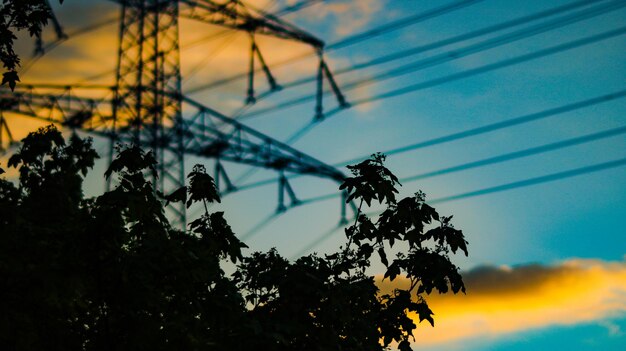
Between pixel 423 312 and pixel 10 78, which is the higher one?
pixel 10 78

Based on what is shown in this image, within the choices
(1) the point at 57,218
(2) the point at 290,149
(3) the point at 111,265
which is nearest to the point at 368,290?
(3) the point at 111,265

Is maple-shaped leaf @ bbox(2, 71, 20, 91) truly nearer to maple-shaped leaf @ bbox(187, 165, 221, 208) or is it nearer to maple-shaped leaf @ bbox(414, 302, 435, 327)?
maple-shaped leaf @ bbox(187, 165, 221, 208)

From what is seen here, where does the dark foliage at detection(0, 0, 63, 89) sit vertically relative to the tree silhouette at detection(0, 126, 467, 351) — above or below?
above

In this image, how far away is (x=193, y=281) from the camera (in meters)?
11.0

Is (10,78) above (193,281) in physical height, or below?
above

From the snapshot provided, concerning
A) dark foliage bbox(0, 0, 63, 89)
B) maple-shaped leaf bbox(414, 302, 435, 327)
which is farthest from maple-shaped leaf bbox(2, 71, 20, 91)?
maple-shaped leaf bbox(414, 302, 435, 327)

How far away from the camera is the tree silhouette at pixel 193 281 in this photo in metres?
10.4

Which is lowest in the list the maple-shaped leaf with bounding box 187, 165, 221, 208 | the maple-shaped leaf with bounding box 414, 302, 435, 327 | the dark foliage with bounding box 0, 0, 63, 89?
the maple-shaped leaf with bounding box 414, 302, 435, 327

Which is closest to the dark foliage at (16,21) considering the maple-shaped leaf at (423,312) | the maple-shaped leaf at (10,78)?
the maple-shaped leaf at (10,78)

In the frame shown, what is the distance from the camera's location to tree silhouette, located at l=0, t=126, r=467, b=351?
10.4m

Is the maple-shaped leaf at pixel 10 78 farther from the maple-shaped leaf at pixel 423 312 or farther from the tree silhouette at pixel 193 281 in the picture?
the maple-shaped leaf at pixel 423 312

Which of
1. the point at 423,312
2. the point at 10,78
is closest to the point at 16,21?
the point at 10,78

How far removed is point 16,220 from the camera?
11641 mm

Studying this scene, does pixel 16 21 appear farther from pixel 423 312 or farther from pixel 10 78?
pixel 423 312
